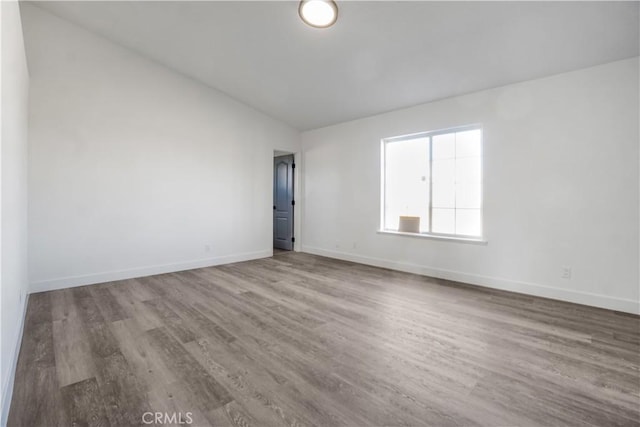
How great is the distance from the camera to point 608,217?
3.12m

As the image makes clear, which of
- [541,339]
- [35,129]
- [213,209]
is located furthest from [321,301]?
[35,129]

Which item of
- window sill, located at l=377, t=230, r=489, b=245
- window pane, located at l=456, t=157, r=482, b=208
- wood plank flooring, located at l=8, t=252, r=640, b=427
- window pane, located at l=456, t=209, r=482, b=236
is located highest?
window pane, located at l=456, t=157, r=482, b=208

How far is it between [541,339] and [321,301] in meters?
2.08

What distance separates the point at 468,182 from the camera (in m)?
4.21

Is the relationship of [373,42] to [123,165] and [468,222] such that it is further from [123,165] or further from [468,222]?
[123,165]

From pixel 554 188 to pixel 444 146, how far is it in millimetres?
1531

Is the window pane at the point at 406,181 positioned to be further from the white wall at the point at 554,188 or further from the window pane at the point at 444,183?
the white wall at the point at 554,188

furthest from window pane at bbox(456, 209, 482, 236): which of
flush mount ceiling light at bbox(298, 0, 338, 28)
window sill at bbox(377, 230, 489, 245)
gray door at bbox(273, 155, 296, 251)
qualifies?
gray door at bbox(273, 155, 296, 251)

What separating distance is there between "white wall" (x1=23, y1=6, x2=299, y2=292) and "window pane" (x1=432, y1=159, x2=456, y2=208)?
3389mm

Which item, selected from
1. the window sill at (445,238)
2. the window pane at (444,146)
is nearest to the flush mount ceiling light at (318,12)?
the window pane at (444,146)

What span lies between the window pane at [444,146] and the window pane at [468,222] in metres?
0.86

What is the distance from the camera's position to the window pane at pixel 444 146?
4383mm

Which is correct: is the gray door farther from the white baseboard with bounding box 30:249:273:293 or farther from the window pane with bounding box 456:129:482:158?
the window pane with bounding box 456:129:482:158

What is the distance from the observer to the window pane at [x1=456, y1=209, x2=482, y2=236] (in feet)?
13.6
